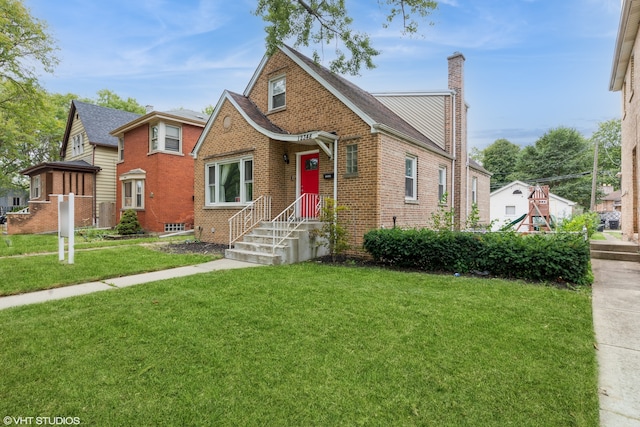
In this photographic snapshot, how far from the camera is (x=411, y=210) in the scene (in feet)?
34.3

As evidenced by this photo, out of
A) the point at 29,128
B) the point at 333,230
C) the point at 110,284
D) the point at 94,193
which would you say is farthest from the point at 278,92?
the point at 29,128

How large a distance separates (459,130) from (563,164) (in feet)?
109

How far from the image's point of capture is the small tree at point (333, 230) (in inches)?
321

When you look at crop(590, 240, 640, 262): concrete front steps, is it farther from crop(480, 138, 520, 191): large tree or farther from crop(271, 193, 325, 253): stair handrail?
crop(480, 138, 520, 191): large tree

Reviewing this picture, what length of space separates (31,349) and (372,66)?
10.8 meters

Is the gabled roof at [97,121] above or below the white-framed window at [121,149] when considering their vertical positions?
above

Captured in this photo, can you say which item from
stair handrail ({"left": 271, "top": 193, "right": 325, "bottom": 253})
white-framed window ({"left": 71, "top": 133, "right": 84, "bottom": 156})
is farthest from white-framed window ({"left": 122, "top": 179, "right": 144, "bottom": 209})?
stair handrail ({"left": 271, "top": 193, "right": 325, "bottom": 253})

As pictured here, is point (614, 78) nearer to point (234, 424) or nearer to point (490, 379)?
point (490, 379)

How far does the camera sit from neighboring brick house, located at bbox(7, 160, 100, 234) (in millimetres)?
16281

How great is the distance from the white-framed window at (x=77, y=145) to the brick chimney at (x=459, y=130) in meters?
22.2

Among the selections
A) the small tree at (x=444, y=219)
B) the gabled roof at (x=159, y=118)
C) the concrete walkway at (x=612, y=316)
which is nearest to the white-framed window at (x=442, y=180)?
the small tree at (x=444, y=219)

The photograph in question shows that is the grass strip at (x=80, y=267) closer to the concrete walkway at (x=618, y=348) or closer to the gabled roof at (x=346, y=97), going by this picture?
the gabled roof at (x=346, y=97)

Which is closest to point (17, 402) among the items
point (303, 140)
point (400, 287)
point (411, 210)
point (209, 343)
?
point (209, 343)

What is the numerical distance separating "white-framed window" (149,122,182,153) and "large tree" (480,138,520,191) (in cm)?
4114
